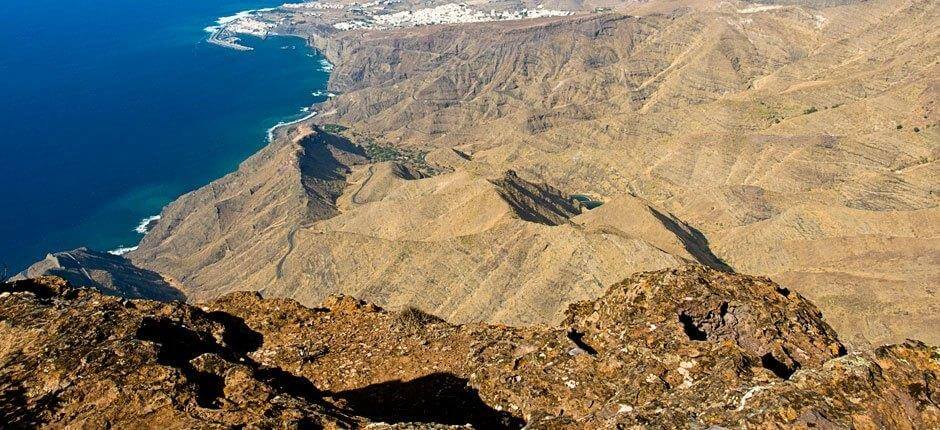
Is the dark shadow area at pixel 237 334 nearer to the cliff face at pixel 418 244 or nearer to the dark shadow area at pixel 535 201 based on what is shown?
→ the cliff face at pixel 418 244

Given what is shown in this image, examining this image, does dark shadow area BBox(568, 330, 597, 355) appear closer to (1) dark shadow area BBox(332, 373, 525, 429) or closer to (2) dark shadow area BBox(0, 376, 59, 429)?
(1) dark shadow area BBox(332, 373, 525, 429)

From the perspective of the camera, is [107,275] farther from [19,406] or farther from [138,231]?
[19,406]

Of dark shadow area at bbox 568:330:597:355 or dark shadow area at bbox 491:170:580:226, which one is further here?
dark shadow area at bbox 491:170:580:226

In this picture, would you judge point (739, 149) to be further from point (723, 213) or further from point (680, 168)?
point (723, 213)

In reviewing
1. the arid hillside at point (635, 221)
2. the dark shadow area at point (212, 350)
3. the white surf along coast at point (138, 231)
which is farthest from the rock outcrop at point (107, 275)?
the dark shadow area at point (212, 350)

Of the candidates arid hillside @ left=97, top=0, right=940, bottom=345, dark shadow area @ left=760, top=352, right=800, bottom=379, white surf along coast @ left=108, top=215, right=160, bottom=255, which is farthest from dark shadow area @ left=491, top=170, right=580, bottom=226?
white surf along coast @ left=108, top=215, right=160, bottom=255

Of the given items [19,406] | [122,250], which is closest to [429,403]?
[19,406]
